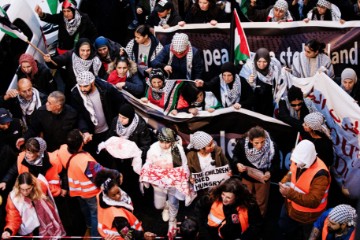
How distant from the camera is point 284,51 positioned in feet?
Result: 33.8

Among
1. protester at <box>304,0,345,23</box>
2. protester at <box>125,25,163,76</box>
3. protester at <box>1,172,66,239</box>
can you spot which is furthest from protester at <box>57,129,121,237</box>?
protester at <box>304,0,345,23</box>

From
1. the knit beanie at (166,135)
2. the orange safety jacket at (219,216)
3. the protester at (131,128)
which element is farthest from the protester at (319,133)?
the protester at (131,128)

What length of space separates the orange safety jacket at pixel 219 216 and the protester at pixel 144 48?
321 cm

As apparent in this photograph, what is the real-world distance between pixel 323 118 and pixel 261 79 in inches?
54.2

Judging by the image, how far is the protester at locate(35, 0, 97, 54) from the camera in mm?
10734

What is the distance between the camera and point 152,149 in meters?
8.20

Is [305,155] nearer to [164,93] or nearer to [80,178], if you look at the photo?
[164,93]

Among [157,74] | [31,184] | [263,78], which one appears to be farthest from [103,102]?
[263,78]

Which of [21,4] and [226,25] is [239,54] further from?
[21,4]

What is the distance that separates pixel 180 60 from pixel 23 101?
2177mm

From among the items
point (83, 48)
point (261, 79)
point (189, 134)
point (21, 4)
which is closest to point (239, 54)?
point (261, 79)

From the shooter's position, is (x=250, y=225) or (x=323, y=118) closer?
(x=250, y=225)

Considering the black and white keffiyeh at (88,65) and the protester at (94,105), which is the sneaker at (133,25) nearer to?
the black and white keffiyeh at (88,65)

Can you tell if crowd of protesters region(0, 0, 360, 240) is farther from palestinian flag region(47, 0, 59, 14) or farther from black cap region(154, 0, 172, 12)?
palestinian flag region(47, 0, 59, 14)
